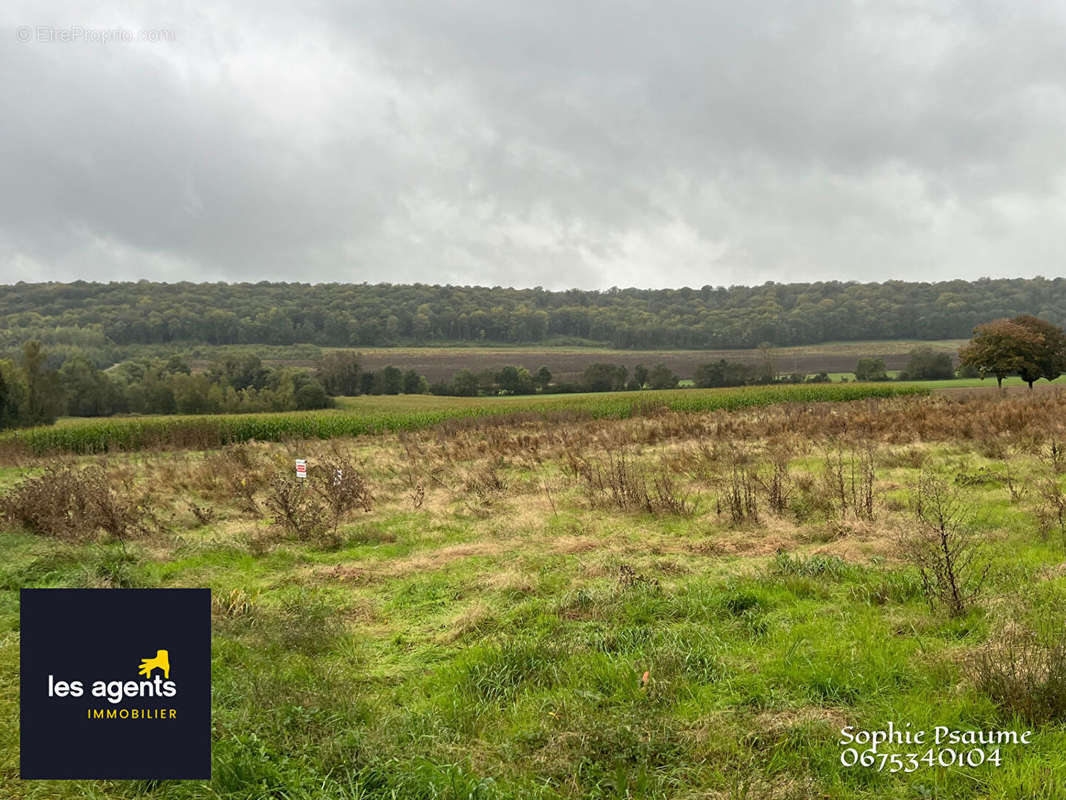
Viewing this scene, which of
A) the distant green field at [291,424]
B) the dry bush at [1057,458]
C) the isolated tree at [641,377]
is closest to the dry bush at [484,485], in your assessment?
the dry bush at [1057,458]

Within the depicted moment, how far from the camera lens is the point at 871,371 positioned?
65.4 metres

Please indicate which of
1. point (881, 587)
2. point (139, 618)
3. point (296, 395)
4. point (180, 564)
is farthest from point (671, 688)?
point (296, 395)

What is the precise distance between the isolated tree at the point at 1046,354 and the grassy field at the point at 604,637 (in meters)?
33.7

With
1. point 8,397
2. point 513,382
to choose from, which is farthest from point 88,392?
point 513,382

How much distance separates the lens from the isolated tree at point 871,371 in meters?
65.1

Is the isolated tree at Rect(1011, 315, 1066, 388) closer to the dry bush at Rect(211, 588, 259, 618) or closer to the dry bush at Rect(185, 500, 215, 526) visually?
the dry bush at Rect(185, 500, 215, 526)

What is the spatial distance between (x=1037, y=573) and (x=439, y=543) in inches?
302

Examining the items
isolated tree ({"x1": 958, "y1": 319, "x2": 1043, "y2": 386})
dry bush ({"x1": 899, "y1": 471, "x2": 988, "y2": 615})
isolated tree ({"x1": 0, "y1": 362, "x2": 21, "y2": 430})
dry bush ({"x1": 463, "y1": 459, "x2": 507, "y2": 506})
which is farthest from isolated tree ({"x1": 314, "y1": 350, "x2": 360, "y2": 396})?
dry bush ({"x1": 899, "y1": 471, "x2": 988, "y2": 615})

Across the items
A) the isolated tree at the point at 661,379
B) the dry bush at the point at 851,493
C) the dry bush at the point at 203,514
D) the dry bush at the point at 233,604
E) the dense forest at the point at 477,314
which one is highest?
the dense forest at the point at 477,314

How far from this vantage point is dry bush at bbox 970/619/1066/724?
160 inches

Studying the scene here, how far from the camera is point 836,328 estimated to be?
109 meters

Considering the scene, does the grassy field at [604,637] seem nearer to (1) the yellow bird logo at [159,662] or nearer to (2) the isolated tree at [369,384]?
(1) the yellow bird logo at [159,662]

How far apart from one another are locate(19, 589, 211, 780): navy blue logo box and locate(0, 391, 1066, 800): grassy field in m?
0.18

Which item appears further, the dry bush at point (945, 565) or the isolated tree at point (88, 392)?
the isolated tree at point (88, 392)
